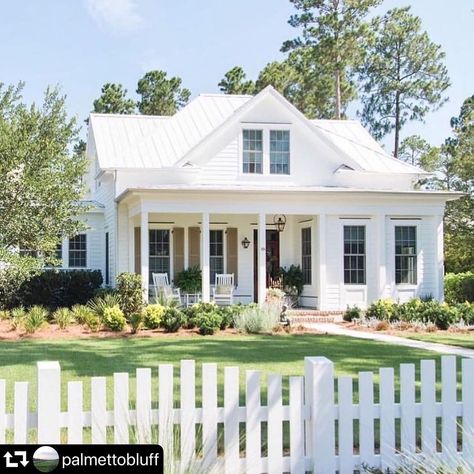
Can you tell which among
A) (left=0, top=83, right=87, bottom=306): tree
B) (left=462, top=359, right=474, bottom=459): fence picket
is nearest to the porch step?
(left=0, top=83, right=87, bottom=306): tree

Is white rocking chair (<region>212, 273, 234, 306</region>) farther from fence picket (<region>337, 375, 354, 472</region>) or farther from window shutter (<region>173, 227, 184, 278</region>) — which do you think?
fence picket (<region>337, 375, 354, 472</region>)

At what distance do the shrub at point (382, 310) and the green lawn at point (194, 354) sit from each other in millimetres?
3890

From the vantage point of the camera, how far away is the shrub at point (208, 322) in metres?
15.6

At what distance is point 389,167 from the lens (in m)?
24.1

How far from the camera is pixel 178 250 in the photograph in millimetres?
22766

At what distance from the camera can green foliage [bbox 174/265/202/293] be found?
2186 centimetres

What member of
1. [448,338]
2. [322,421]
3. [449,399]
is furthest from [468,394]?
[448,338]

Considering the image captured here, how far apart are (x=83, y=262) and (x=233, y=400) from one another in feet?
65.4

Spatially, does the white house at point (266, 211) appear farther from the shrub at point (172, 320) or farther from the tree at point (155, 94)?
the tree at point (155, 94)

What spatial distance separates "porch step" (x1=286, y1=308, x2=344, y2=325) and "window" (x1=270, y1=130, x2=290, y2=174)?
15.3 feet

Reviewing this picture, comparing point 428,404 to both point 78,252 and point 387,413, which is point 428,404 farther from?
point 78,252

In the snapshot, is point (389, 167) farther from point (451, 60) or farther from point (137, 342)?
point (451, 60)

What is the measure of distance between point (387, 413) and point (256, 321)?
437 inches

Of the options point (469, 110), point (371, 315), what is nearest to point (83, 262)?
point (371, 315)
